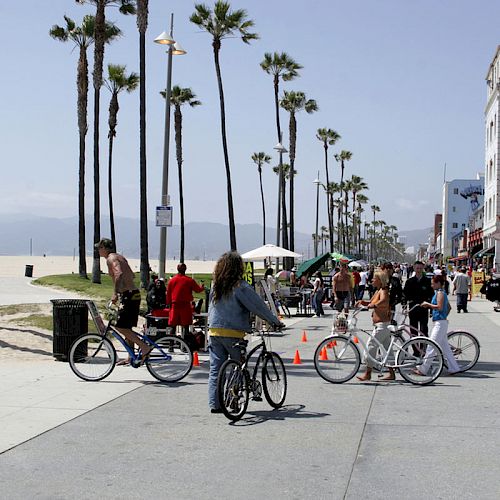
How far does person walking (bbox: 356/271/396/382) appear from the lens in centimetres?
1122

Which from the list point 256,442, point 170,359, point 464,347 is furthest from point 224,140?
point 256,442

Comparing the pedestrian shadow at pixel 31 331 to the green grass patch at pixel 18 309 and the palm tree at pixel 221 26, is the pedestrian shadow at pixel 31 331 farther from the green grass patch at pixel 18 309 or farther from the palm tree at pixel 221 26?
the palm tree at pixel 221 26

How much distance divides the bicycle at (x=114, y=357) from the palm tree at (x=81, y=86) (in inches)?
1143

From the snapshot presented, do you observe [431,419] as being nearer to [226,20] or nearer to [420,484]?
[420,484]

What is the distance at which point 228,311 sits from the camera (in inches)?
341

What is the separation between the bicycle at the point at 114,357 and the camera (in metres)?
10.9

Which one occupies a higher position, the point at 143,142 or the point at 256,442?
the point at 143,142

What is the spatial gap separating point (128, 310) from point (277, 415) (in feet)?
10.7

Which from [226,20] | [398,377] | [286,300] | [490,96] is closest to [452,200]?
[490,96]

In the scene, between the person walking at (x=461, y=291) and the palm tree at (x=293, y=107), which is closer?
the person walking at (x=461, y=291)

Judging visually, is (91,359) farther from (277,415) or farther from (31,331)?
(31,331)

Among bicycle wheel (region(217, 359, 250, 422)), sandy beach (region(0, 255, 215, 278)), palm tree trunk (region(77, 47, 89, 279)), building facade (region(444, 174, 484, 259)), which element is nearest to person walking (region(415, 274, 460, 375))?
bicycle wheel (region(217, 359, 250, 422))

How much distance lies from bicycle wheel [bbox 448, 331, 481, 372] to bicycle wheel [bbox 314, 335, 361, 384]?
2.20 meters

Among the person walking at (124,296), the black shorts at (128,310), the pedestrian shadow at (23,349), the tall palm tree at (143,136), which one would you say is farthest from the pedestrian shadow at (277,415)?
the tall palm tree at (143,136)
